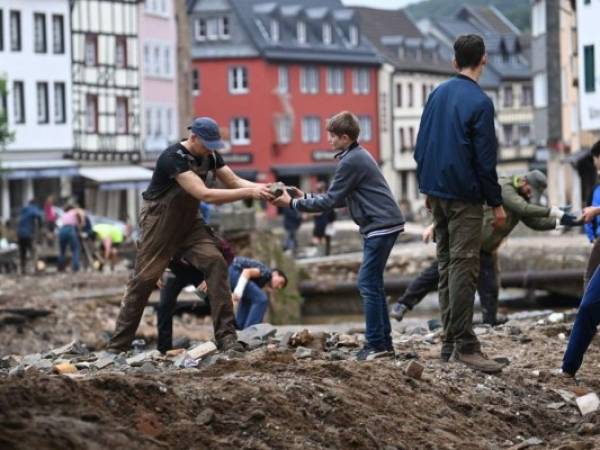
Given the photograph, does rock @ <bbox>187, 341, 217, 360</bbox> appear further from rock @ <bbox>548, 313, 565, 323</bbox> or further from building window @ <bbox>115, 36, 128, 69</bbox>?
building window @ <bbox>115, 36, 128, 69</bbox>

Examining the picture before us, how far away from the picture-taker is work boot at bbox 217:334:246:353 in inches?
592

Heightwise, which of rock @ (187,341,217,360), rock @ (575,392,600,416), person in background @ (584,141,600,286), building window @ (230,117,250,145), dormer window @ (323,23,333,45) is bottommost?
rock @ (575,392,600,416)

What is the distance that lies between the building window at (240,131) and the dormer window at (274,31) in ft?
17.4

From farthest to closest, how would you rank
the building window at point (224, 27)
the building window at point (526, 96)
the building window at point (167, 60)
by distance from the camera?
the building window at point (526, 96) < the building window at point (224, 27) < the building window at point (167, 60)

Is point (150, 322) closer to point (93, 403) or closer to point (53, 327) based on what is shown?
point (53, 327)

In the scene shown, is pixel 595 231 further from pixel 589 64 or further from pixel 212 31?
pixel 212 31

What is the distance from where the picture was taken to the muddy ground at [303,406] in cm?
941

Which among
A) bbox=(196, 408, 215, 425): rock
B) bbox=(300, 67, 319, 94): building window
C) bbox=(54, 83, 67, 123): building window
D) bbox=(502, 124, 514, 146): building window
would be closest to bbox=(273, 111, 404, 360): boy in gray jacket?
bbox=(196, 408, 215, 425): rock

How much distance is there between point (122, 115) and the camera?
83562 mm

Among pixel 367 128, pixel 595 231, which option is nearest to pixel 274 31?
pixel 367 128

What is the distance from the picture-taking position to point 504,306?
37438mm

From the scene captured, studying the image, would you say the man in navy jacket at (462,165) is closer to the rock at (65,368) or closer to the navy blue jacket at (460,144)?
the navy blue jacket at (460,144)

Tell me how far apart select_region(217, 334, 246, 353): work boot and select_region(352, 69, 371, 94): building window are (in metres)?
98.5

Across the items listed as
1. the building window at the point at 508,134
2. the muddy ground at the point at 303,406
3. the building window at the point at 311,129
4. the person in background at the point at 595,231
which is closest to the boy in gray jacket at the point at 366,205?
the muddy ground at the point at 303,406
